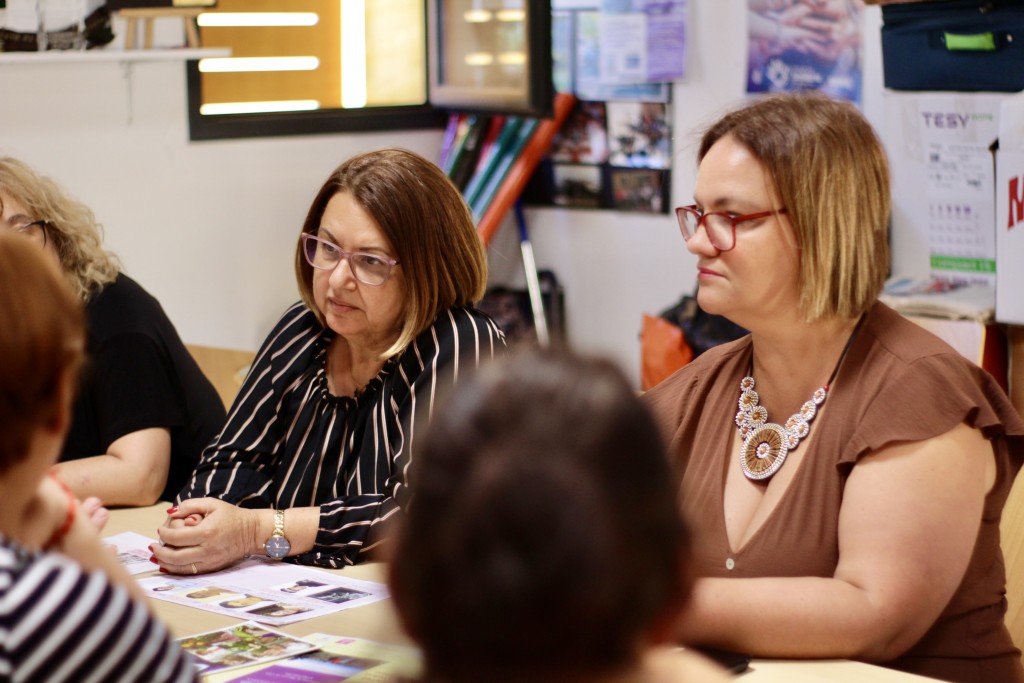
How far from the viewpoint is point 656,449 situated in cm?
70

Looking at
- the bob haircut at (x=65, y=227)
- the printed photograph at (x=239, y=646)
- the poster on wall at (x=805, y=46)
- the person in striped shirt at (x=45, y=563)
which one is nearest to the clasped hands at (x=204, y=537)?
the printed photograph at (x=239, y=646)

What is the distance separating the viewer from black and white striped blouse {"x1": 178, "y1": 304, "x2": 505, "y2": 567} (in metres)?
2.11

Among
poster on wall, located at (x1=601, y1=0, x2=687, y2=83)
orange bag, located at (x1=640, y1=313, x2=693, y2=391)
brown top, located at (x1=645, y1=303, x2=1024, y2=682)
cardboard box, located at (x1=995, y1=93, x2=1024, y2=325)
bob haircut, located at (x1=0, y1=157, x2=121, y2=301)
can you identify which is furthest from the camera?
poster on wall, located at (x1=601, y1=0, x2=687, y2=83)

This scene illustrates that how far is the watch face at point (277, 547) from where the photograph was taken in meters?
1.97

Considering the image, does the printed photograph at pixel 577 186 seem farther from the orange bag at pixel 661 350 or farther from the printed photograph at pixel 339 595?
the printed photograph at pixel 339 595

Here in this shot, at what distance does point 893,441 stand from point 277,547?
0.98 metres

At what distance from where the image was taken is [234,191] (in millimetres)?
4805

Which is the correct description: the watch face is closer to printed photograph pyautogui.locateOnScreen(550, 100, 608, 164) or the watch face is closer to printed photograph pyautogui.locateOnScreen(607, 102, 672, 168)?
printed photograph pyautogui.locateOnScreen(607, 102, 672, 168)

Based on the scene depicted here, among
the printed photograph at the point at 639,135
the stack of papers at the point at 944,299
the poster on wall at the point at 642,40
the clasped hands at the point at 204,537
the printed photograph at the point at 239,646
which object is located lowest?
the printed photograph at the point at 239,646

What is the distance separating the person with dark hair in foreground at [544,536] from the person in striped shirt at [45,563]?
0.29 meters

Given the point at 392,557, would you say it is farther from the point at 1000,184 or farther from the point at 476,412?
the point at 1000,184

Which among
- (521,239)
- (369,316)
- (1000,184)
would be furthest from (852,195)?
(521,239)

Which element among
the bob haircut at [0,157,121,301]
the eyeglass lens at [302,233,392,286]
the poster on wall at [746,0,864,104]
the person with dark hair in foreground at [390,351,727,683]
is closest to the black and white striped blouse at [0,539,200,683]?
the person with dark hair in foreground at [390,351,727,683]

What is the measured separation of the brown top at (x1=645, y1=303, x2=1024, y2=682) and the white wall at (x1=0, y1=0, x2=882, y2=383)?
2564 mm
